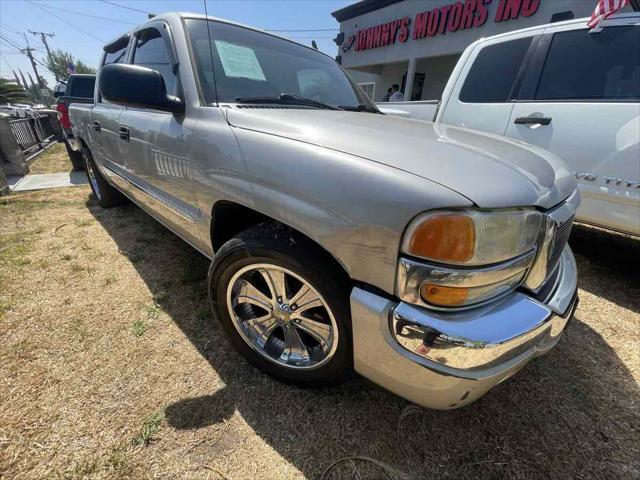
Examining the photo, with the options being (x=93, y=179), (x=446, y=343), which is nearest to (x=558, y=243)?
(x=446, y=343)

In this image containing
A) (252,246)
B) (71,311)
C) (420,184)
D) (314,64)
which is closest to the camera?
(420,184)

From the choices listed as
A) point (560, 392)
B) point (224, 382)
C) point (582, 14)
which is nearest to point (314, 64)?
point (224, 382)

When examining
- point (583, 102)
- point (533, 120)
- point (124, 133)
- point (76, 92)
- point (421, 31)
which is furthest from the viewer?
point (421, 31)

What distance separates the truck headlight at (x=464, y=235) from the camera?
92cm

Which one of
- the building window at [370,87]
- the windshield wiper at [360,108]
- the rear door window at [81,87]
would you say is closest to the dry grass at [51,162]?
the rear door window at [81,87]

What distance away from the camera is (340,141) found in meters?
1.16

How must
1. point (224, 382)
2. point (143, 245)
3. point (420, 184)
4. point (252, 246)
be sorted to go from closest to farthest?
1. point (420, 184)
2. point (252, 246)
3. point (224, 382)
4. point (143, 245)

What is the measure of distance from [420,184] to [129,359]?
68.2 inches

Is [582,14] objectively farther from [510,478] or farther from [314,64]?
[510,478]

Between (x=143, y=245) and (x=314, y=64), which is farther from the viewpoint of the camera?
(x=143, y=245)

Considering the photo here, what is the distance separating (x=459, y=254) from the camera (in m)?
0.95

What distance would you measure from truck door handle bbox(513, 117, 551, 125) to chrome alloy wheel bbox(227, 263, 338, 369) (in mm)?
2483

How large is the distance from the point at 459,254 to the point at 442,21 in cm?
1125

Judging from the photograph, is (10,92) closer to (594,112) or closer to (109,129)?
(109,129)
